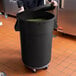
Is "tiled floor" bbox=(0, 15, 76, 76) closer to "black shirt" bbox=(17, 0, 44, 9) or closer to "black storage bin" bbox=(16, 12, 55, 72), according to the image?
"black storage bin" bbox=(16, 12, 55, 72)

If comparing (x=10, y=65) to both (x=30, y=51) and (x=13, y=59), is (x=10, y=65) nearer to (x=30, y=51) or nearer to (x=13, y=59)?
(x=13, y=59)

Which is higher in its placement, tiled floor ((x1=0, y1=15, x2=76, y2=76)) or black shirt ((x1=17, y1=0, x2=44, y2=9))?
black shirt ((x1=17, y1=0, x2=44, y2=9))

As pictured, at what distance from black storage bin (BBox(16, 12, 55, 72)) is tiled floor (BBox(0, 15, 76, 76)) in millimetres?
176

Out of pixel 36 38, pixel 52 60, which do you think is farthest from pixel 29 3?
pixel 52 60

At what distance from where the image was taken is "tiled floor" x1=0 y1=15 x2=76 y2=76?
206cm

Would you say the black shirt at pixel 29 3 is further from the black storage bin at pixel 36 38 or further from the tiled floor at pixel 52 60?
the tiled floor at pixel 52 60

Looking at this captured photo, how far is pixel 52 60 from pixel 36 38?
0.65 metres

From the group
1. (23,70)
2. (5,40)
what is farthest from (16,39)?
(23,70)

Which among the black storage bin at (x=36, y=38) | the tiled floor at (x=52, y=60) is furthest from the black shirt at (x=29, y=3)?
the tiled floor at (x=52, y=60)

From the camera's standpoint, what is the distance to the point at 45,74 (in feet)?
6.64

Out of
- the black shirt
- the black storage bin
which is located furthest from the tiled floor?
the black shirt

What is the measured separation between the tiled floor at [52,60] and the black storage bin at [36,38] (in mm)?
176

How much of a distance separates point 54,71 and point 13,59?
66 cm

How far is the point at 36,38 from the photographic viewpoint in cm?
180
